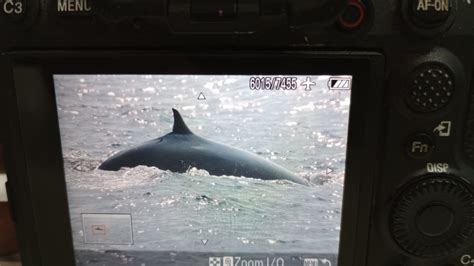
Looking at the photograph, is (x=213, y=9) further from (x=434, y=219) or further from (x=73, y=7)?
(x=434, y=219)

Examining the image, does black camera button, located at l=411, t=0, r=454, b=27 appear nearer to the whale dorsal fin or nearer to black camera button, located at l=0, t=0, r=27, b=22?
the whale dorsal fin

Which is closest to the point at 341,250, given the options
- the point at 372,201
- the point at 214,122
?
the point at 372,201

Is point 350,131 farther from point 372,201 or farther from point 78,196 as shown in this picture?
point 78,196

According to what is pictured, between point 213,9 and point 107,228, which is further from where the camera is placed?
point 107,228

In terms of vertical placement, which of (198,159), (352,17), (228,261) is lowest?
(228,261)

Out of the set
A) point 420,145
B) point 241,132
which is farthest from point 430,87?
point 241,132

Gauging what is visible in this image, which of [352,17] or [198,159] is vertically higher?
[352,17]

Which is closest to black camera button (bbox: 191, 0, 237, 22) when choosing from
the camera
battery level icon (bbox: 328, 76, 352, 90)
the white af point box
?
the camera

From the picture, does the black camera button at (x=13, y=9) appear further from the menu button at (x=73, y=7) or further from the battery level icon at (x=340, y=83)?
the battery level icon at (x=340, y=83)
